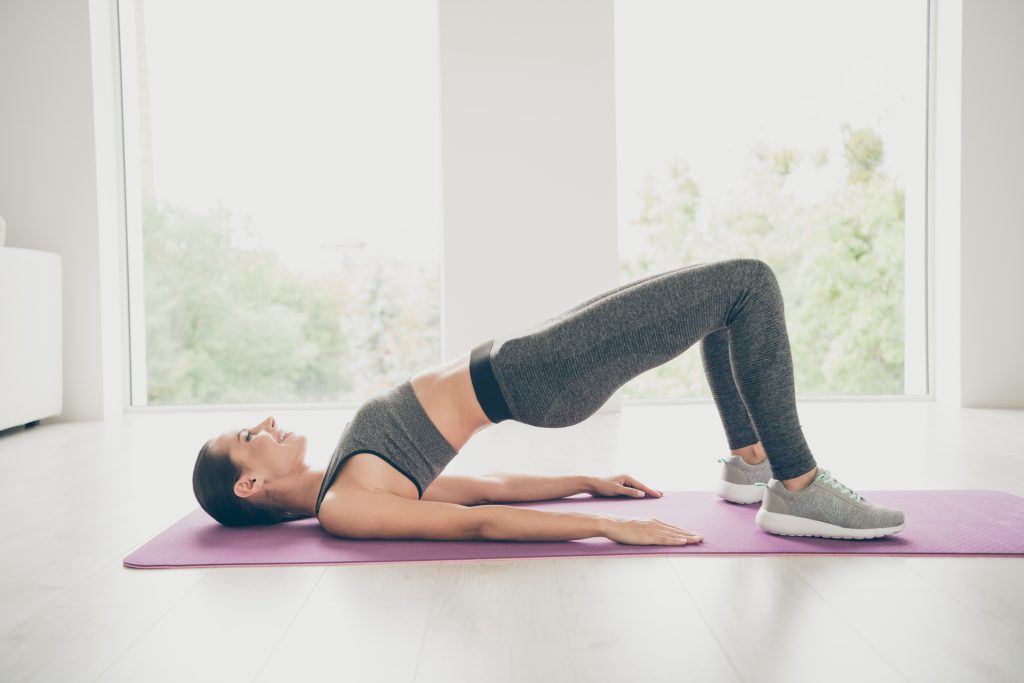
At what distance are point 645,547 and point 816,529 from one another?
1.19ft

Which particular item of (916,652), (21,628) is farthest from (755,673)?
(21,628)

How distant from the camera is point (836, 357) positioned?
592 cm

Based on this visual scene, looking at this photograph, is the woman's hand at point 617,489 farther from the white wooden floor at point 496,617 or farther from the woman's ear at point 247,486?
the woman's ear at point 247,486

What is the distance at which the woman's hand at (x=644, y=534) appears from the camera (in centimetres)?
166

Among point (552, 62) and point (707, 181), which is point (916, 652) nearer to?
point (552, 62)

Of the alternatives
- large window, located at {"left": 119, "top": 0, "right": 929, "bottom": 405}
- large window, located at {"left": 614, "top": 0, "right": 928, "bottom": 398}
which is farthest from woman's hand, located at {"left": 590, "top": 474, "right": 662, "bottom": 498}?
large window, located at {"left": 614, "top": 0, "right": 928, "bottom": 398}

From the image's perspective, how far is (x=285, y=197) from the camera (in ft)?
17.6

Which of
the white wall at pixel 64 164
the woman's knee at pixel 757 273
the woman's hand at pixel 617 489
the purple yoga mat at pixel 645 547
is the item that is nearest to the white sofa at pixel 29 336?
the white wall at pixel 64 164

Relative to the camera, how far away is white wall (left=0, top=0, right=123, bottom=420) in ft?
14.3

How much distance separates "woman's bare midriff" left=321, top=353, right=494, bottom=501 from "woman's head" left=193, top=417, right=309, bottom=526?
0.16m

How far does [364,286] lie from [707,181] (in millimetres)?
2831

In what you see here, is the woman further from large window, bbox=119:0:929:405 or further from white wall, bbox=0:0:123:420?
white wall, bbox=0:0:123:420

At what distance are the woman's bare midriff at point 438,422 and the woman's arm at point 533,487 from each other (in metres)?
0.37

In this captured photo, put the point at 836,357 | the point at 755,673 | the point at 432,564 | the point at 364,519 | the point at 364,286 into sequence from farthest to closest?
the point at 836,357 < the point at 364,286 < the point at 364,519 < the point at 432,564 < the point at 755,673
